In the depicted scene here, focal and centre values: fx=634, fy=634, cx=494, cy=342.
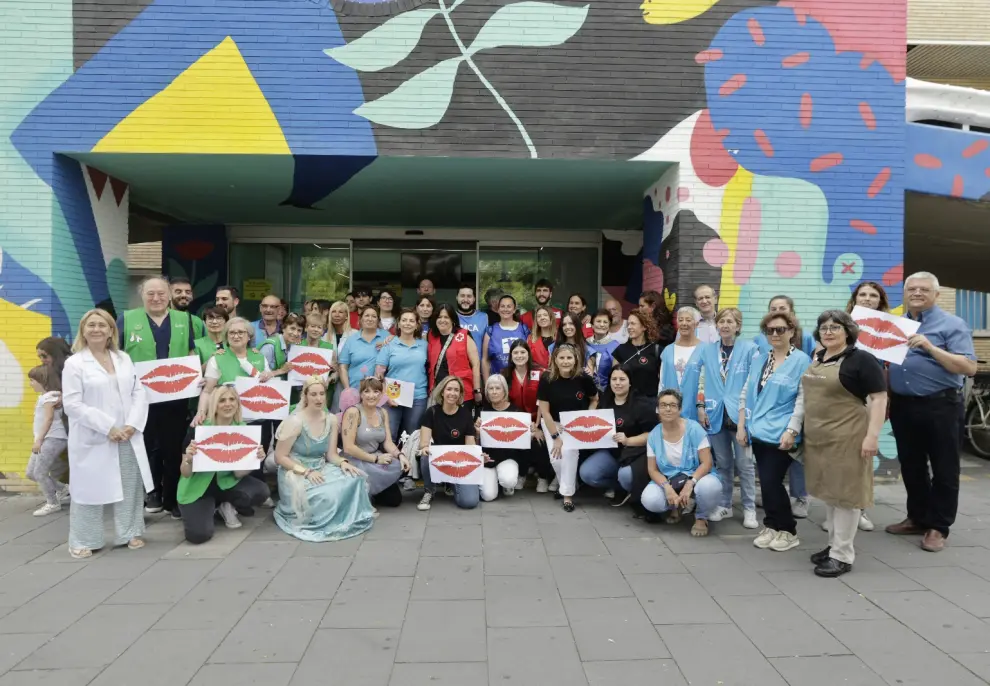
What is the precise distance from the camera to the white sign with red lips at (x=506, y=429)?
609 centimetres

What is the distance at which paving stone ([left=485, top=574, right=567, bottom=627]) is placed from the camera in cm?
371

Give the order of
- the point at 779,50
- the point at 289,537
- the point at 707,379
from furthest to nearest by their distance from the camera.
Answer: the point at 779,50 < the point at 707,379 < the point at 289,537

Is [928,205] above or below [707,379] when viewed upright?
above

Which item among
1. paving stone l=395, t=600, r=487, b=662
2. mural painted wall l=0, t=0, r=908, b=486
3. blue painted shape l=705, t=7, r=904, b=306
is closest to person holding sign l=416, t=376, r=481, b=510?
paving stone l=395, t=600, r=487, b=662

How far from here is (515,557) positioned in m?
4.76

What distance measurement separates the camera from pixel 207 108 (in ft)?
22.0

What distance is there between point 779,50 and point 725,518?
16.9 ft

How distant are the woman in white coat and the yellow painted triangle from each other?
2.64 m

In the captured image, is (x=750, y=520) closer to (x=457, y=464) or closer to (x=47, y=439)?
(x=457, y=464)

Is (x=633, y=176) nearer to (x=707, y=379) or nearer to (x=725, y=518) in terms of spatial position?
(x=707, y=379)

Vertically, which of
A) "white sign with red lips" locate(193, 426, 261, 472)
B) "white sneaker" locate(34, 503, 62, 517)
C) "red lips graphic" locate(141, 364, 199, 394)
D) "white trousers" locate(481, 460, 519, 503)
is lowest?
"white sneaker" locate(34, 503, 62, 517)

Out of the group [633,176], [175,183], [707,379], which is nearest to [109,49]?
[175,183]

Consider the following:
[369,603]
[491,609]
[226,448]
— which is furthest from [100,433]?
[491,609]

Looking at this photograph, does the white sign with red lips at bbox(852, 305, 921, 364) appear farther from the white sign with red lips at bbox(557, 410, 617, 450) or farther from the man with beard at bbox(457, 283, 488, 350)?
the man with beard at bbox(457, 283, 488, 350)
